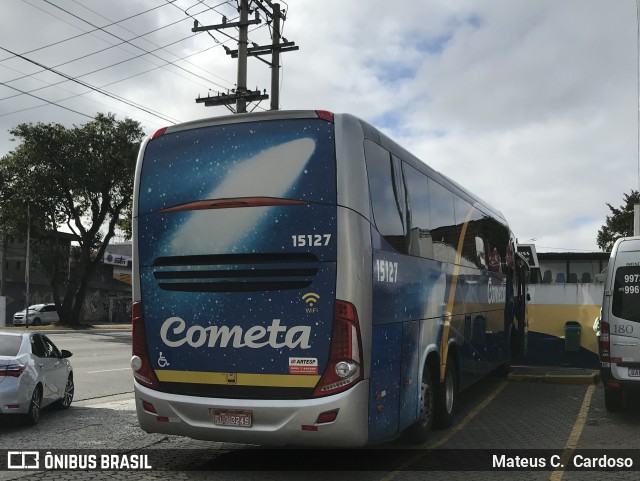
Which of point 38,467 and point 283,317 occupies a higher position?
point 283,317

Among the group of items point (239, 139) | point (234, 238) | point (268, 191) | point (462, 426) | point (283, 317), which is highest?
point (239, 139)

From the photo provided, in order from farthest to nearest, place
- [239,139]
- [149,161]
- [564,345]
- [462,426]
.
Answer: [564,345], [462,426], [149,161], [239,139]

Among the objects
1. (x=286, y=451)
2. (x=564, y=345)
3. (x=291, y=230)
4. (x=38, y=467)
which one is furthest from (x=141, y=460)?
(x=564, y=345)

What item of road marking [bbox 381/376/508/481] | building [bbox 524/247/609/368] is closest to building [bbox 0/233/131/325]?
building [bbox 524/247/609/368]

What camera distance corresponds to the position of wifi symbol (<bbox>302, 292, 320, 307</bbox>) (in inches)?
263

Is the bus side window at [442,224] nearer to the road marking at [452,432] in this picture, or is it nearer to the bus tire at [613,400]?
the road marking at [452,432]

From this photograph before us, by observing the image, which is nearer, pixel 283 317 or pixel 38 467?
pixel 283 317

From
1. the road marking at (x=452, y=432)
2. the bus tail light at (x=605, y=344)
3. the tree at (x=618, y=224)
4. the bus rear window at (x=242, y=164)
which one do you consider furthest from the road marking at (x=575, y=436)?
the tree at (x=618, y=224)

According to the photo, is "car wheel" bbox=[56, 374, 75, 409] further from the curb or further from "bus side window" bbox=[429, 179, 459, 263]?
the curb

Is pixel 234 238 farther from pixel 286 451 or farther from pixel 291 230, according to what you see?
pixel 286 451

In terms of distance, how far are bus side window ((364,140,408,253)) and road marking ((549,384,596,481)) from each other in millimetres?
2809

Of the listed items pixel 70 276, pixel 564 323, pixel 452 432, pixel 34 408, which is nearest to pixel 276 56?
pixel 564 323

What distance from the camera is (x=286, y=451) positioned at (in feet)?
27.7

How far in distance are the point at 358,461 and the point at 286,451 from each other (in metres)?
0.98
